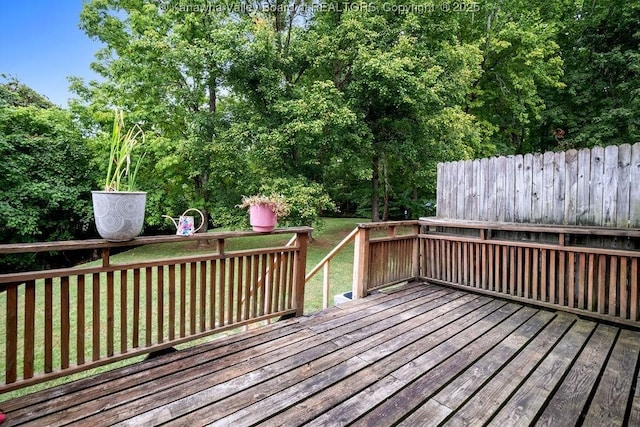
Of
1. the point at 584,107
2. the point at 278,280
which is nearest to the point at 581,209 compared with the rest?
the point at 278,280

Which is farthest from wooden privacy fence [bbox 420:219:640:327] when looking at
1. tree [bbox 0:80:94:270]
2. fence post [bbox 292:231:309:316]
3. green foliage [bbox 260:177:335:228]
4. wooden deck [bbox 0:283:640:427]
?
tree [bbox 0:80:94:270]

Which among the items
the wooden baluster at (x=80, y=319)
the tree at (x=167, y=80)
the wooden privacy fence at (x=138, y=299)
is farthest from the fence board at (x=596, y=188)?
the tree at (x=167, y=80)

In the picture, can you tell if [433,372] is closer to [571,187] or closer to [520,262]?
[520,262]

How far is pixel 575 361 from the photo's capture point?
2223 mm

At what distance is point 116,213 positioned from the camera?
1.93 m

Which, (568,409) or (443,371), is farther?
(443,371)

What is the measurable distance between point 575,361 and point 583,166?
1.84 metres

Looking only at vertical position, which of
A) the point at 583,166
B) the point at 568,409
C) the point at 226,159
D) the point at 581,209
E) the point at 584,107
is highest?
the point at 584,107

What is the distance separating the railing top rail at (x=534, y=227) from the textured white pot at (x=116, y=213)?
10.8ft

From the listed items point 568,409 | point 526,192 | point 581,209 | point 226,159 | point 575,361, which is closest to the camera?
point 568,409

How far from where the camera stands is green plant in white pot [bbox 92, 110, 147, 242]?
75.4 inches

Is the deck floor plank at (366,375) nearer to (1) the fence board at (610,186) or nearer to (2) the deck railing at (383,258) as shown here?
(2) the deck railing at (383,258)

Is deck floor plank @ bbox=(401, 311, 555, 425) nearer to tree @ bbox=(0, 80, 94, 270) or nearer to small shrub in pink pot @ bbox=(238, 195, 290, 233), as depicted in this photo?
small shrub in pink pot @ bbox=(238, 195, 290, 233)

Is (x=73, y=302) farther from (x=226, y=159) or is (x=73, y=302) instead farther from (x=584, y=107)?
(x=584, y=107)
